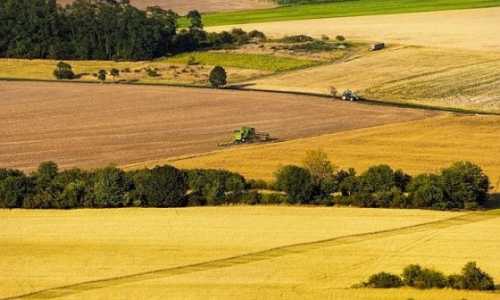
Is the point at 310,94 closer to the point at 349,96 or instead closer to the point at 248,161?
the point at 349,96

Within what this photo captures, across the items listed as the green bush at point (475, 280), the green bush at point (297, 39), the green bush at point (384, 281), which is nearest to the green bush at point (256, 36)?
the green bush at point (297, 39)

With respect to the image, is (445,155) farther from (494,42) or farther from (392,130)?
(494,42)

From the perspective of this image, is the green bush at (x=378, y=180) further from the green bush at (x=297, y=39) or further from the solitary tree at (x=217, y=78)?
the green bush at (x=297, y=39)

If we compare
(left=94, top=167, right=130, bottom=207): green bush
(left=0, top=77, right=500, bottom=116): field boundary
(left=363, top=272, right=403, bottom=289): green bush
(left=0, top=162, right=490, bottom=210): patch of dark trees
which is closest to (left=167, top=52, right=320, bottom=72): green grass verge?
(left=0, top=77, right=500, bottom=116): field boundary

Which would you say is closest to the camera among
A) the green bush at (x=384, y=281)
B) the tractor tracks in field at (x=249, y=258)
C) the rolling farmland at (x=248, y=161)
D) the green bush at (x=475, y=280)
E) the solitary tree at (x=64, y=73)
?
the green bush at (x=475, y=280)

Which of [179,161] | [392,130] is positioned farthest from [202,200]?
[392,130]

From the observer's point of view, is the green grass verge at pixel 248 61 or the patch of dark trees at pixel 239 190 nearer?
the patch of dark trees at pixel 239 190
